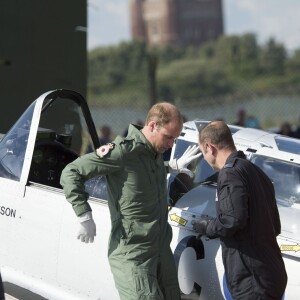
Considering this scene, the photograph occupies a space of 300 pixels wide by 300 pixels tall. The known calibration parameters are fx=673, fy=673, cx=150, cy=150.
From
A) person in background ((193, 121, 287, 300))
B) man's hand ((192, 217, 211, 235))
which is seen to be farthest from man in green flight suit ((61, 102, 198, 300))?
person in background ((193, 121, 287, 300))

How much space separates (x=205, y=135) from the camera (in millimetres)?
3715

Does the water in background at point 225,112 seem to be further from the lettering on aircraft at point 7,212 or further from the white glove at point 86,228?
the white glove at point 86,228

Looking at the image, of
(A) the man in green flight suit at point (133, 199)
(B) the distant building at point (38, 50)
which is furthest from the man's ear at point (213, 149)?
(B) the distant building at point (38, 50)

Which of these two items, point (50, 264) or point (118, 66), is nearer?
point (50, 264)

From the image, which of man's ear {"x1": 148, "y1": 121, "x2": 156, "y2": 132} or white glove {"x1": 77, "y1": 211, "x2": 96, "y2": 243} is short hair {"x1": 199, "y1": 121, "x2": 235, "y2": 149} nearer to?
man's ear {"x1": 148, "y1": 121, "x2": 156, "y2": 132}

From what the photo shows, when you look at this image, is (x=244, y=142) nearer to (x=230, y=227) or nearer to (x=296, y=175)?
(x=296, y=175)

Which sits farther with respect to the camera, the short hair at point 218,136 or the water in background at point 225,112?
the water in background at point 225,112

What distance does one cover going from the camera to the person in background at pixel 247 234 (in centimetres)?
354

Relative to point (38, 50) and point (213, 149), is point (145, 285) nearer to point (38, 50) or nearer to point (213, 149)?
point (213, 149)

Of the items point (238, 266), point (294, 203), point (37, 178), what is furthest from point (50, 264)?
point (294, 203)

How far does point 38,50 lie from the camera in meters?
10.3

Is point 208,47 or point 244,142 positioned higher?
point 208,47

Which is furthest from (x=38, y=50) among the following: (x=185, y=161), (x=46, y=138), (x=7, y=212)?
(x=185, y=161)

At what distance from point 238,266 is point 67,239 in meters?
1.37
